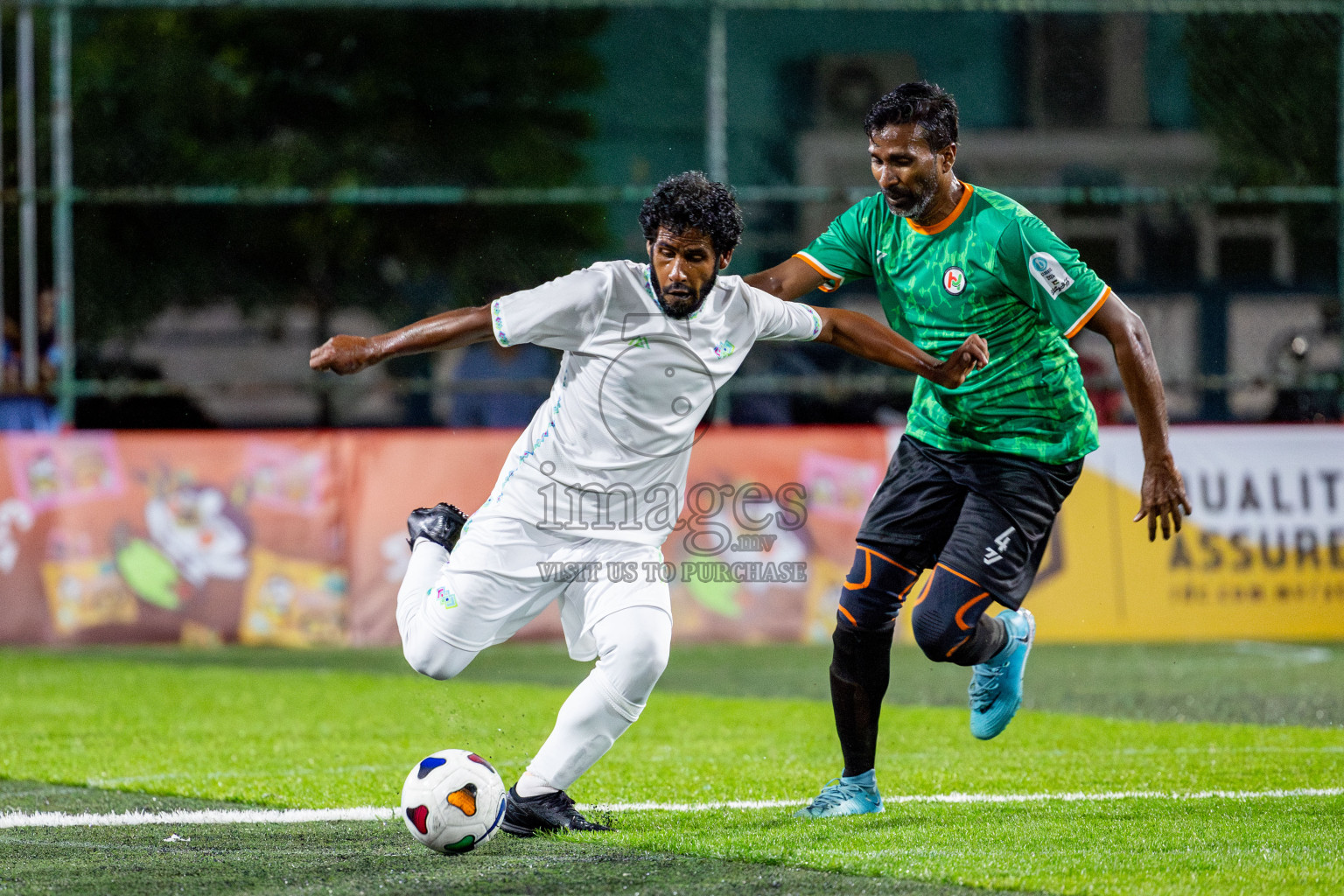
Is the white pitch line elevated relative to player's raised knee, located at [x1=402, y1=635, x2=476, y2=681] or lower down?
lower down

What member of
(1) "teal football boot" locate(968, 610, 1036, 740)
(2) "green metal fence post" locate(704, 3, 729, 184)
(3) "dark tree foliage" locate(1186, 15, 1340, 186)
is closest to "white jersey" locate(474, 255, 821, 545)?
(1) "teal football boot" locate(968, 610, 1036, 740)

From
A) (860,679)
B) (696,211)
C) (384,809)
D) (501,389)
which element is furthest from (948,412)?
(501,389)

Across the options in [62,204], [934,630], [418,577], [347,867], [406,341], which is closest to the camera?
[347,867]

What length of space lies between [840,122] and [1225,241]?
291 cm

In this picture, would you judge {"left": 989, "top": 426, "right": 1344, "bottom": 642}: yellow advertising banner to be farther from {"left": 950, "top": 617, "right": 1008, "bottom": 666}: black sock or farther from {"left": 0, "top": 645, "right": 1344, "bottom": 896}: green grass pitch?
{"left": 950, "top": 617, "right": 1008, "bottom": 666}: black sock

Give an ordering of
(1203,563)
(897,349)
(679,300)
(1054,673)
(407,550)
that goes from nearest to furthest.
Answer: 1. (679,300)
2. (897,349)
3. (1054,673)
4. (407,550)
5. (1203,563)

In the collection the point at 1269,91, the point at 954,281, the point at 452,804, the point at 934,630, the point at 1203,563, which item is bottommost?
the point at 452,804

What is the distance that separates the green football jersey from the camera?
5758 millimetres

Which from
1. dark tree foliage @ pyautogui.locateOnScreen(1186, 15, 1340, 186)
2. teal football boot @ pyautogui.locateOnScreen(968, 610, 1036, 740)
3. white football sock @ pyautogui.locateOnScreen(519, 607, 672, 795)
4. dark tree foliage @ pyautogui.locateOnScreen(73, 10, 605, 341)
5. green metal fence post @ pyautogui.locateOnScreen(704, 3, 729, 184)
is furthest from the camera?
dark tree foliage @ pyautogui.locateOnScreen(73, 10, 605, 341)

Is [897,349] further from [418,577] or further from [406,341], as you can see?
[418,577]

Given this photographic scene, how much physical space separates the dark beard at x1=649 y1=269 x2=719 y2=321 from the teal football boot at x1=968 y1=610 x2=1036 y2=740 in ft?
5.44

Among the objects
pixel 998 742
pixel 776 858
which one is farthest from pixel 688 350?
pixel 998 742

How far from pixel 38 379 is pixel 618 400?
26.8 feet

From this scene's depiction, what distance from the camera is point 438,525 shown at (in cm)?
584
